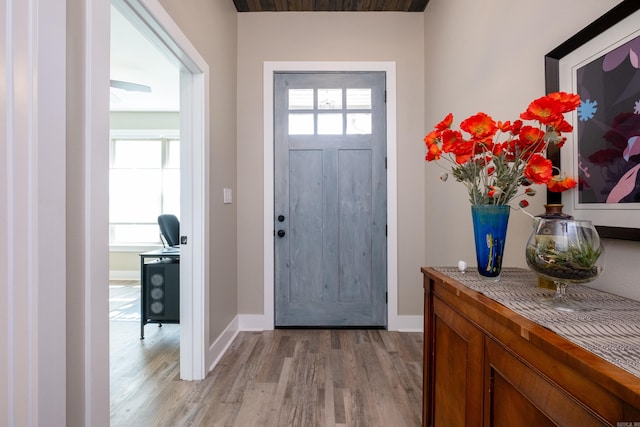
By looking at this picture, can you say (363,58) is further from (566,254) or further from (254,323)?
(254,323)

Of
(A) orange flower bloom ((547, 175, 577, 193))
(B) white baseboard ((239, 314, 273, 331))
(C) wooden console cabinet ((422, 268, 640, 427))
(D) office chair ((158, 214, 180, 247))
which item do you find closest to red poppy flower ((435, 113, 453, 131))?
(A) orange flower bloom ((547, 175, 577, 193))

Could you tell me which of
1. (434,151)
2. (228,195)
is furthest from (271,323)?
(434,151)

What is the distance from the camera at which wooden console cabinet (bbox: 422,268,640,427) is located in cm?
49

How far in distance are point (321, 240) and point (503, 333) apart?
2.06 m

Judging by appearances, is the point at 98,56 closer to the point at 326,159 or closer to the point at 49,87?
the point at 49,87

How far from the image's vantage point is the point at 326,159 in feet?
9.07

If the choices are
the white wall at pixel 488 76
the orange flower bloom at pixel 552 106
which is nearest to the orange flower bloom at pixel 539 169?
the orange flower bloom at pixel 552 106

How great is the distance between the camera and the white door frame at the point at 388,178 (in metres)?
2.74

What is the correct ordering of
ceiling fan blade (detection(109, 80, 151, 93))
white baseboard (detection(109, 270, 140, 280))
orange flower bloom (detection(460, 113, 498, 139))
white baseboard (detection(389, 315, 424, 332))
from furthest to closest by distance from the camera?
white baseboard (detection(109, 270, 140, 280)), ceiling fan blade (detection(109, 80, 151, 93)), white baseboard (detection(389, 315, 424, 332)), orange flower bloom (detection(460, 113, 498, 139))

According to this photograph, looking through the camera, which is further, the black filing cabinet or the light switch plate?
the black filing cabinet

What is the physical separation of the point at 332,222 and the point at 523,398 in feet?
7.02

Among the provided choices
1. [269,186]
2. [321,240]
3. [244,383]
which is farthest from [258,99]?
Result: [244,383]

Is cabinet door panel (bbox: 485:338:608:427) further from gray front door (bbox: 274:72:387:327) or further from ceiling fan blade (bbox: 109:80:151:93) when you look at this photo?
ceiling fan blade (bbox: 109:80:151:93)

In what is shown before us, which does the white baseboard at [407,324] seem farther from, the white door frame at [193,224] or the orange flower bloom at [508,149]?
the orange flower bloom at [508,149]
